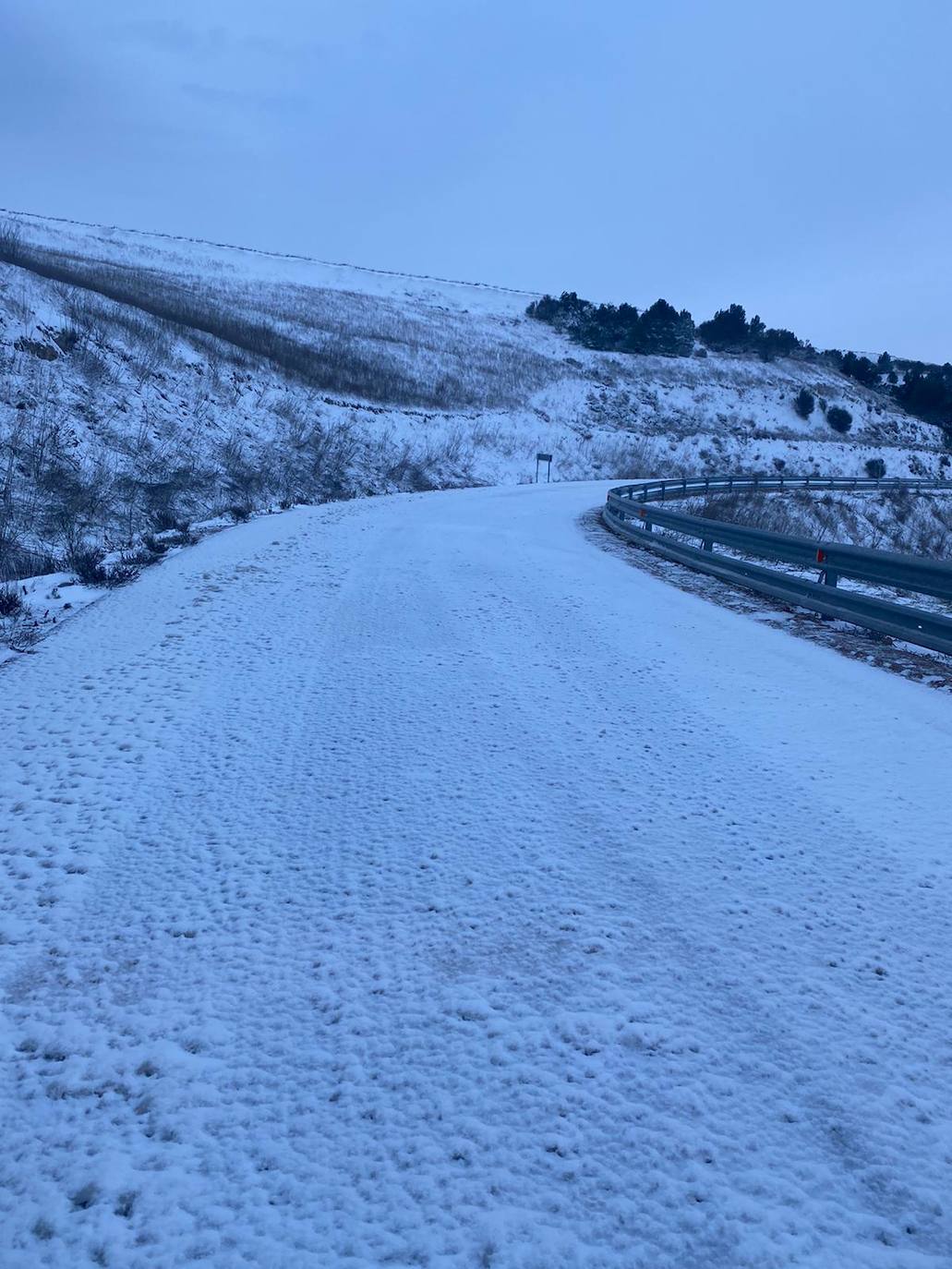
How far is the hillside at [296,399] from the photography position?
53.0 feet

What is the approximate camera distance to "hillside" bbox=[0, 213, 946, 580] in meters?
16.1

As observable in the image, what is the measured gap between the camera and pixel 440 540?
1259cm

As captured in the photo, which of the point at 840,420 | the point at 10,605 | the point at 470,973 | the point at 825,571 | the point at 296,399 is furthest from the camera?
the point at 840,420

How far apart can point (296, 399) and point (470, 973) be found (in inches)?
1138

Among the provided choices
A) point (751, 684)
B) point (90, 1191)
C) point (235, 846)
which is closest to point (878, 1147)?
point (90, 1191)

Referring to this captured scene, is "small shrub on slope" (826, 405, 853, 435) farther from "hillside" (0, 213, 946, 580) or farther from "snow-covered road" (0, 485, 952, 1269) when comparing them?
"snow-covered road" (0, 485, 952, 1269)

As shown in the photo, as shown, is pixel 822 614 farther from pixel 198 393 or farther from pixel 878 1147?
pixel 198 393

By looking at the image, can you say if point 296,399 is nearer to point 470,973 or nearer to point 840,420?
point 470,973

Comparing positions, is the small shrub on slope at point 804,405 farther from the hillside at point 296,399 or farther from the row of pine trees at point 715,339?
the row of pine trees at point 715,339

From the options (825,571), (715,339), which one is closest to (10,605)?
(825,571)

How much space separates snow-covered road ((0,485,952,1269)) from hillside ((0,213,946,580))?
7181 millimetres

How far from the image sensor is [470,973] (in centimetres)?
259

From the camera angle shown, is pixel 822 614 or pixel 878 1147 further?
pixel 822 614

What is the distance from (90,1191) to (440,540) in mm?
11128
